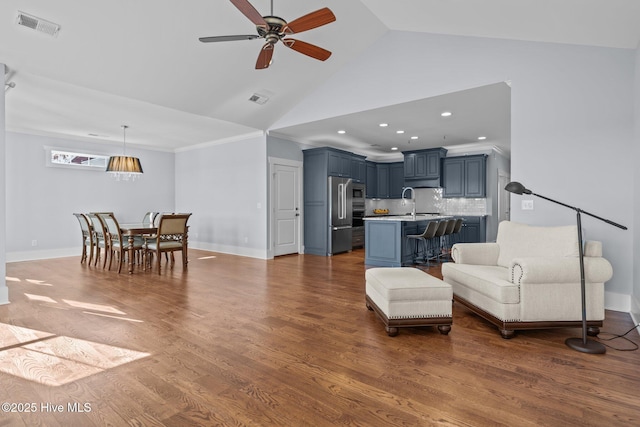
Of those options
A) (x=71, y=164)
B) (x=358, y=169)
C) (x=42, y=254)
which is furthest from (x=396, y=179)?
(x=42, y=254)

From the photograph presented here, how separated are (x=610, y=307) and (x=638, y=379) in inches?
68.6

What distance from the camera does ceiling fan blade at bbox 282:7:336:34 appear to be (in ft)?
8.64

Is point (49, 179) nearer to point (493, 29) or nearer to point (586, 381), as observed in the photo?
point (493, 29)

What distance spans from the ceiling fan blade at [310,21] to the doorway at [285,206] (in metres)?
4.45

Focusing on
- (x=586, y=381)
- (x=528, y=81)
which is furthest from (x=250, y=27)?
(x=586, y=381)

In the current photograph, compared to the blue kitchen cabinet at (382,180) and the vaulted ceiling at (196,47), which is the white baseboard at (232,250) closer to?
the vaulted ceiling at (196,47)

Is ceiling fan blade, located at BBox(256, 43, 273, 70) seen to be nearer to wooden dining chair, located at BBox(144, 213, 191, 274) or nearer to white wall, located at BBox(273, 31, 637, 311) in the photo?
white wall, located at BBox(273, 31, 637, 311)

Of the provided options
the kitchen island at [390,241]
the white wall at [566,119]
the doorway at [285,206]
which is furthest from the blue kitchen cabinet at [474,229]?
the white wall at [566,119]

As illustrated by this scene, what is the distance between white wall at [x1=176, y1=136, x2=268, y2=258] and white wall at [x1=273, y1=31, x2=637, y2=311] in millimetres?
4053

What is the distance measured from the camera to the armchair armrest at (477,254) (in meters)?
3.69

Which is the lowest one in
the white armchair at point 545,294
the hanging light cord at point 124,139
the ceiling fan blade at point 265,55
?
the white armchair at point 545,294

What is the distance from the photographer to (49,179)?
713cm

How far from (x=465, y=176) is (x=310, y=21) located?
6608 mm

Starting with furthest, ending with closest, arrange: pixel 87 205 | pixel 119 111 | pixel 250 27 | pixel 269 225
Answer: pixel 87 205 < pixel 269 225 < pixel 119 111 < pixel 250 27
